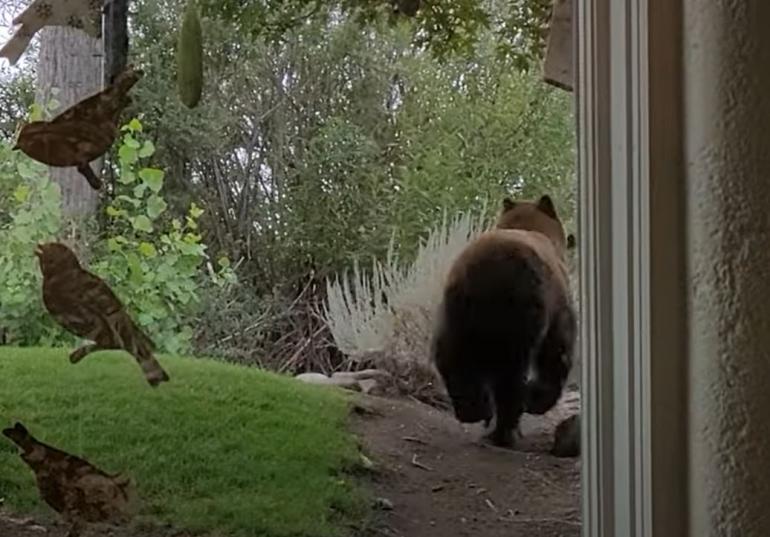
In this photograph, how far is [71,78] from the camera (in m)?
0.94

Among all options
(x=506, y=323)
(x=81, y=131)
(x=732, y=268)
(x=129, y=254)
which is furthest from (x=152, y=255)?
(x=732, y=268)

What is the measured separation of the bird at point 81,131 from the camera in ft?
3.07

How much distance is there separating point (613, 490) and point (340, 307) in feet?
1.02

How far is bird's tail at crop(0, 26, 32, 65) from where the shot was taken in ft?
3.10

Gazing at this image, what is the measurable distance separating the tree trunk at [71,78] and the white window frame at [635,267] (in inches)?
18.4

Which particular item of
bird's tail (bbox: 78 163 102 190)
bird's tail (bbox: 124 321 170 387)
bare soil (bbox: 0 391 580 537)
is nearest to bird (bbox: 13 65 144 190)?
bird's tail (bbox: 78 163 102 190)

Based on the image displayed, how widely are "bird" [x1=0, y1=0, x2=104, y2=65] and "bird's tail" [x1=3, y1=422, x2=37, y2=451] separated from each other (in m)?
0.35

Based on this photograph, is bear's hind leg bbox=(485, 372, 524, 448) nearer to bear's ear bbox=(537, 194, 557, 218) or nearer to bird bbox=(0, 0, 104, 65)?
bear's ear bbox=(537, 194, 557, 218)

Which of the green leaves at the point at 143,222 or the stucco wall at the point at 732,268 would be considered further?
the green leaves at the point at 143,222

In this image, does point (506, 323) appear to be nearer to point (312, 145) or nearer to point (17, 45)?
point (312, 145)

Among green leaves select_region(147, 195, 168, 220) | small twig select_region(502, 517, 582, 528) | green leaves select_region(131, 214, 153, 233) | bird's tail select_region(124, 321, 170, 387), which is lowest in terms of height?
small twig select_region(502, 517, 582, 528)

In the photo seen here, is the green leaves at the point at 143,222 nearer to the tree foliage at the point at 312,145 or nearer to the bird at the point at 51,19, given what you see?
the tree foliage at the point at 312,145

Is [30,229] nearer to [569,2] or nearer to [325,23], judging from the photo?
[325,23]

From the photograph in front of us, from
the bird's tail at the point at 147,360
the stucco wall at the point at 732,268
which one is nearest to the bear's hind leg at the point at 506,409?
the stucco wall at the point at 732,268
